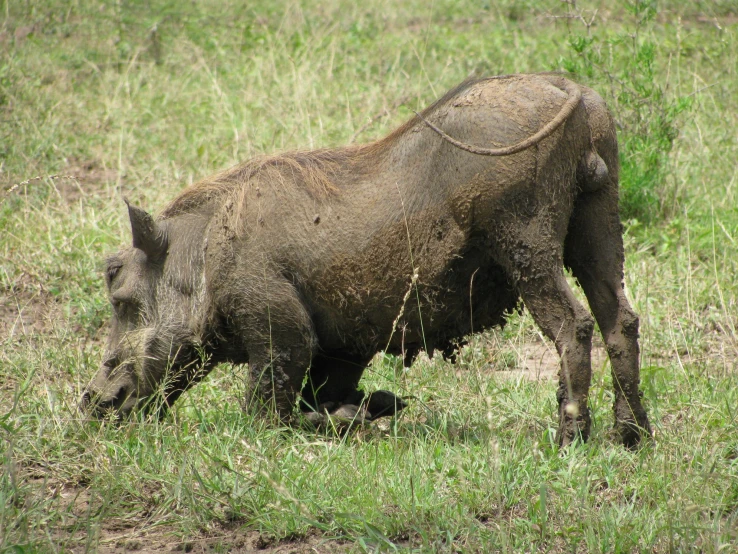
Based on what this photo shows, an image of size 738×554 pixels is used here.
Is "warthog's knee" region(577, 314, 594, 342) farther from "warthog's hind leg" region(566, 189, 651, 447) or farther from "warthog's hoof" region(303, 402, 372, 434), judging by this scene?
"warthog's hoof" region(303, 402, 372, 434)

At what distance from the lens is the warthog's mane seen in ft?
12.7

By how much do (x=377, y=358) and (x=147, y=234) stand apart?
5.44 ft

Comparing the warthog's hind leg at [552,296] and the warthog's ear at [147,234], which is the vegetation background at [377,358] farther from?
the warthog's ear at [147,234]

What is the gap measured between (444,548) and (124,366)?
1.86m

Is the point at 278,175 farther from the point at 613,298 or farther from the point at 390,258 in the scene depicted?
the point at 613,298

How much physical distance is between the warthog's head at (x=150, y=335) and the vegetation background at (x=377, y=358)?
182mm

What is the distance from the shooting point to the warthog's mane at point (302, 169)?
386 centimetres

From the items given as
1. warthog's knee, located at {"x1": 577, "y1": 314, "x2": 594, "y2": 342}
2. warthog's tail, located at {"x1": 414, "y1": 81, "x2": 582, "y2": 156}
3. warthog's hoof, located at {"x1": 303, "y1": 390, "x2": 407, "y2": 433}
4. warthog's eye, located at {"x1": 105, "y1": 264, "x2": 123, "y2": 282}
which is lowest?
warthog's hoof, located at {"x1": 303, "y1": 390, "x2": 407, "y2": 433}

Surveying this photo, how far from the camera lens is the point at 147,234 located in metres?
4.14

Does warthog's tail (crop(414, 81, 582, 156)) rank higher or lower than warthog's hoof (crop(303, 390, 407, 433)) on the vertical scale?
higher

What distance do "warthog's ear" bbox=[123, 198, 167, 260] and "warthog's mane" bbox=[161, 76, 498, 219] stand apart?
0.18 meters

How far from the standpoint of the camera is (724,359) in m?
4.49

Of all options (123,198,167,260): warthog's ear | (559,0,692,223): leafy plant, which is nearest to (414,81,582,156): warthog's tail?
(123,198,167,260): warthog's ear

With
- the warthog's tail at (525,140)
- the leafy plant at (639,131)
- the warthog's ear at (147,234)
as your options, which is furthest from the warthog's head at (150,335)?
the leafy plant at (639,131)
